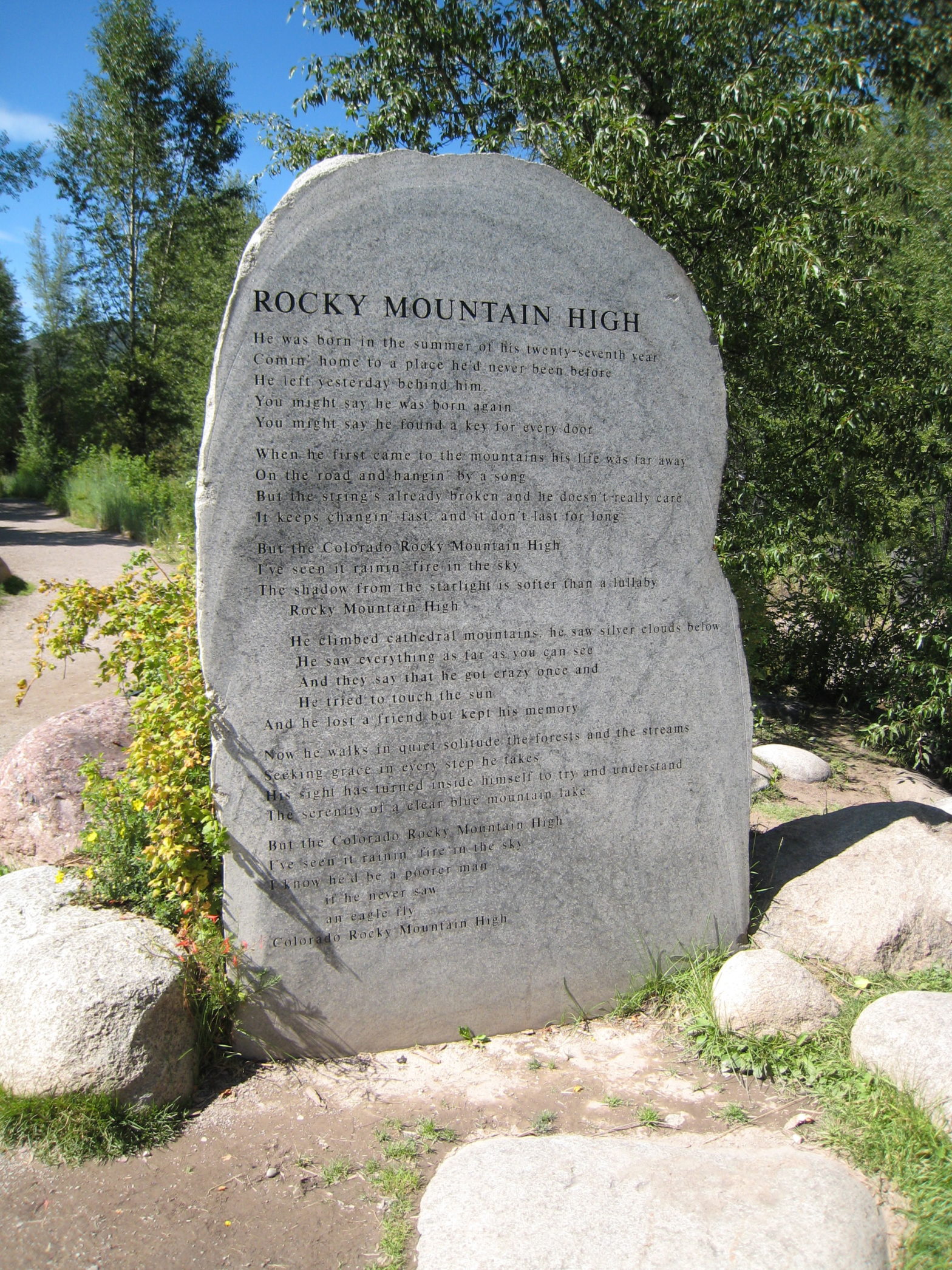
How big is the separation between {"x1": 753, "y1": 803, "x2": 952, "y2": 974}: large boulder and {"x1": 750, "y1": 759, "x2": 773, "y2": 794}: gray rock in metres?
1.62

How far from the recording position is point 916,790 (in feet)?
19.9

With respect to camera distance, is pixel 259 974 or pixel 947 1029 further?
pixel 259 974

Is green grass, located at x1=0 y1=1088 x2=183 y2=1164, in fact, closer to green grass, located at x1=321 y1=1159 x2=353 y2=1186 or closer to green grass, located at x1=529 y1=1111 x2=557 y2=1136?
green grass, located at x1=321 y1=1159 x2=353 y2=1186

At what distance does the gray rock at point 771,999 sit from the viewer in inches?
130

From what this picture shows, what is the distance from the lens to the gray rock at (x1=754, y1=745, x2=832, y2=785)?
20.5 ft

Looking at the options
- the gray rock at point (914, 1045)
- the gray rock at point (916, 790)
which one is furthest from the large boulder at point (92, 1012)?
the gray rock at point (916, 790)

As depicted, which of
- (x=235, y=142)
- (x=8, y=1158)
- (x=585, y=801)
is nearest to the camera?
(x=8, y=1158)

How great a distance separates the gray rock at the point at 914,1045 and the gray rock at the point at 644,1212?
0.39 m

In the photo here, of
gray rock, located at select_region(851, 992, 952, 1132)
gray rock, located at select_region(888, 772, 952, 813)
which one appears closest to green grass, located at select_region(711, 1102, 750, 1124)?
gray rock, located at select_region(851, 992, 952, 1132)

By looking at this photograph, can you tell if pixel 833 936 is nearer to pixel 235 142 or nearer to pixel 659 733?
pixel 659 733

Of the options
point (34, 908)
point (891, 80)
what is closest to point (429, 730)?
point (34, 908)

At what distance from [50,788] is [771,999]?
348 cm

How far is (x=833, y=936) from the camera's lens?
3.78 m

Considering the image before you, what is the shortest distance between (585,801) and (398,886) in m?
0.83
